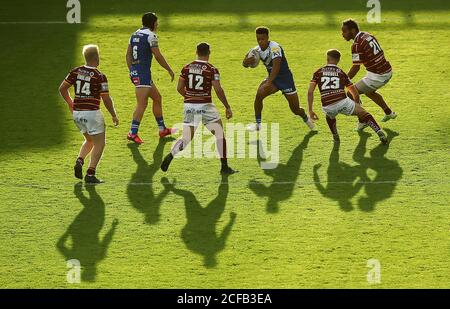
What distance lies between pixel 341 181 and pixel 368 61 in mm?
3060

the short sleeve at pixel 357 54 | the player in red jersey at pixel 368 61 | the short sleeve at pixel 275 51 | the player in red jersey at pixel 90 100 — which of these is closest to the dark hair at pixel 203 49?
the player in red jersey at pixel 90 100

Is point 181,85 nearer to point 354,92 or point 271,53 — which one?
point 271,53

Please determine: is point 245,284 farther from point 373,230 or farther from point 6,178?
point 6,178

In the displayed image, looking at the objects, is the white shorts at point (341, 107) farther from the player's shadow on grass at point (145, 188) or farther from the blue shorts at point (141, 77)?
the blue shorts at point (141, 77)

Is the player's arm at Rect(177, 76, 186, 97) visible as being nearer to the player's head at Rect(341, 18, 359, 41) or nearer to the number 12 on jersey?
the number 12 on jersey

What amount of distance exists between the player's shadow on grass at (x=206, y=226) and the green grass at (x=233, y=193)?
3 cm

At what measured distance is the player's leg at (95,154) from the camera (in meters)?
17.2

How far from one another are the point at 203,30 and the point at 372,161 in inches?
355

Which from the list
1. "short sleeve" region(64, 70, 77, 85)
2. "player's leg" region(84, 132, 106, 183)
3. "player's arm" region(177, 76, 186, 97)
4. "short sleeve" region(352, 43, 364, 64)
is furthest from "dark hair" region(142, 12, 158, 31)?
"short sleeve" region(352, 43, 364, 64)

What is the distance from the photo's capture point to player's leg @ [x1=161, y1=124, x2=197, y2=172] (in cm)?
1745

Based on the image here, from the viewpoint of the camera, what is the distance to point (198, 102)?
57.4ft

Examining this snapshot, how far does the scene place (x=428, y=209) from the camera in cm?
1625

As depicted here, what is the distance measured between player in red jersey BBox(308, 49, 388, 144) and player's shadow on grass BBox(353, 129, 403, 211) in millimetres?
416

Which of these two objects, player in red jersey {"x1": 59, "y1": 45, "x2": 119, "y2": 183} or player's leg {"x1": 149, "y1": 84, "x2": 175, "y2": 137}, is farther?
player's leg {"x1": 149, "y1": 84, "x2": 175, "y2": 137}
